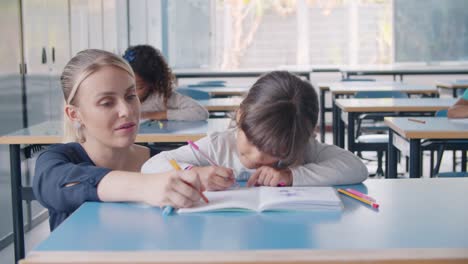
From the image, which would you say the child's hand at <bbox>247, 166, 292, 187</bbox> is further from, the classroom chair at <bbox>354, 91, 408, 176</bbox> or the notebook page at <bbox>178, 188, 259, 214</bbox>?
the classroom chair at <bbox>354, 91, 408, 176</bbox>

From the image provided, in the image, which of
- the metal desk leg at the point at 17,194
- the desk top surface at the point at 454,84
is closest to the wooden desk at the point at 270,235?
the metal desk leg at the point at 17,194

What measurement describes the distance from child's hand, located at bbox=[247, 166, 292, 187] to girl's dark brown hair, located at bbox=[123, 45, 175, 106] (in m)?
2.01

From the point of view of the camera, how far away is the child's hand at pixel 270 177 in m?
1.77

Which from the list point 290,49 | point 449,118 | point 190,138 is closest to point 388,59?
point 290,49

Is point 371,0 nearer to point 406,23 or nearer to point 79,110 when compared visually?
point 406,23

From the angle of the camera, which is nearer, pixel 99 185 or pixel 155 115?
pixel 99 185

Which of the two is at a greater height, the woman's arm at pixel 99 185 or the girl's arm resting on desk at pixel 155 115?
the woman's arm at pixel 99 185

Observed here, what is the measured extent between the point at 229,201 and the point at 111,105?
413mm

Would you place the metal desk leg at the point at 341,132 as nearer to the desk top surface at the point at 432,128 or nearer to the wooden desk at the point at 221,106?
the wooden desk at the point at 221,106

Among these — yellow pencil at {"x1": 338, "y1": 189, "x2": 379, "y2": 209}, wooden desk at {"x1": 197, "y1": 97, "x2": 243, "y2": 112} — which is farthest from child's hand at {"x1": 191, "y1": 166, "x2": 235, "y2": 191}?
→ wooden desk at {"x1": 197, "y1": 97, "x2": 243, "y2": 112}

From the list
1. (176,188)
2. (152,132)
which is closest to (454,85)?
(152,132)

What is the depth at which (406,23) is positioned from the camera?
361 inches

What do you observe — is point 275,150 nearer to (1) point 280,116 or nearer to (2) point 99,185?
(1) point 280,116

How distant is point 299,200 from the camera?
1.53 metres
